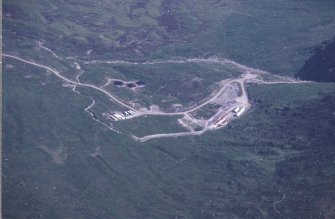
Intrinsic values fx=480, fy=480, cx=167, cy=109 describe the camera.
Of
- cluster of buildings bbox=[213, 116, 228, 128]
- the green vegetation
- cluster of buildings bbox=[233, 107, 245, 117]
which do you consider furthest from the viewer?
cluster of buildings bbox=[233, 107, 245, 117]

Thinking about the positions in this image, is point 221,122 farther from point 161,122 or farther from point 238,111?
point 161,122

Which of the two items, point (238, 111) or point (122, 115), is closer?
point (122, 115)

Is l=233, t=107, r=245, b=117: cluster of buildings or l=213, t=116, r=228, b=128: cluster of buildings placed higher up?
l=233, t=107, r=245, b=117: cluster of buildings

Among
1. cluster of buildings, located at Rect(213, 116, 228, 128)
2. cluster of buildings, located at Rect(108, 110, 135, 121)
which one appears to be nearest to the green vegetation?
cluster of buildings, located at Rect(108, 110, 135, 121)

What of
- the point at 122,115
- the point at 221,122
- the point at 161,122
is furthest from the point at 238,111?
the point at 122,115

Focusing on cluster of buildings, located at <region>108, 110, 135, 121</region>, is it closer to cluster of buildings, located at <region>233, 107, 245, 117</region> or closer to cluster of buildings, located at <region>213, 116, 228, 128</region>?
cluster of buildings, located at <region>213, 116, 228, 128</region>

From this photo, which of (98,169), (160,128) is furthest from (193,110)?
(98,169)

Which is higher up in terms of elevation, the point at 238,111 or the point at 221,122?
the point at 238,111

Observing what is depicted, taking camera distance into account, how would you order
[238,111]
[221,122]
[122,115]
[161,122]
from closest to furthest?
[161,122] → [122,115] → [221,122] → [238,111]

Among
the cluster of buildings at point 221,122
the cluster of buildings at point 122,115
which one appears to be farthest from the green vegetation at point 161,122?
the cluster of buildings at point 221,122
